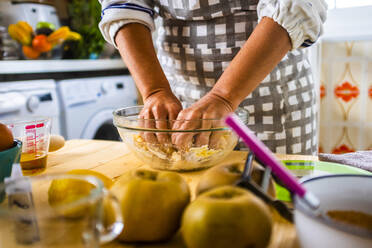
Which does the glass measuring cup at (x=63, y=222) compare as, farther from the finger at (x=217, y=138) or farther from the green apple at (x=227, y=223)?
the finger at (x=217, y=138)

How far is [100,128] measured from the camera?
6.81 ft

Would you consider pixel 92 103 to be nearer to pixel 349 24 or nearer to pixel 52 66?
pixel 52 66

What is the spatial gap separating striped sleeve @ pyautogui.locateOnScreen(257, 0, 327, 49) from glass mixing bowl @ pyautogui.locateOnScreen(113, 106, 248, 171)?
20 cm

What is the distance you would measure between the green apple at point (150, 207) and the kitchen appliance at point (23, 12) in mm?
1897

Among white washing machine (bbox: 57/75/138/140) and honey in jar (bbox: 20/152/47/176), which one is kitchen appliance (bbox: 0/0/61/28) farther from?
honey in jar (bbox: 20/152/47/176)

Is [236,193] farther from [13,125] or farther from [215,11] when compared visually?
[215,11]

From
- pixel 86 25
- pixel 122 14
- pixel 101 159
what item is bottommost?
pixel 101 159

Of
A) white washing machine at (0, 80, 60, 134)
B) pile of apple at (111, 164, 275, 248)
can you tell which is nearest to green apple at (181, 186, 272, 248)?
pile of apple at (111, 164, 275, 248)

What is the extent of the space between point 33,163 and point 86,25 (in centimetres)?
188

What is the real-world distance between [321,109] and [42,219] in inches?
73.3

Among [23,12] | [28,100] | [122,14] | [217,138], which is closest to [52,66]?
[28,100]

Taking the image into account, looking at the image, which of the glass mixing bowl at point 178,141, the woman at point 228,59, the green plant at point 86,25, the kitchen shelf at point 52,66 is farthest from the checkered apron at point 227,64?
the green plant at point 86,25

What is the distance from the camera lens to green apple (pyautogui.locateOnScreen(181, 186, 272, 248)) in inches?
11.1

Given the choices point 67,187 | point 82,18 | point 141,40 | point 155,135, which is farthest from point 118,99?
point 67,187
